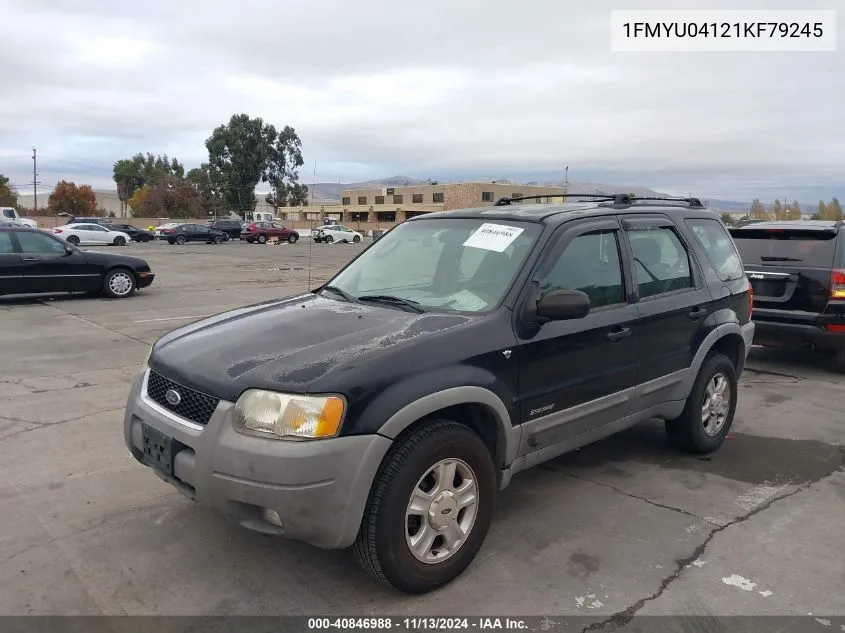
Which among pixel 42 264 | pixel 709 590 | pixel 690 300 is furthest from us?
pixel 42 264

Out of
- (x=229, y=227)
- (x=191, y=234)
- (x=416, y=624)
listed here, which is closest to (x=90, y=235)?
(x=191, y=234)

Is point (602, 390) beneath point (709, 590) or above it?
above

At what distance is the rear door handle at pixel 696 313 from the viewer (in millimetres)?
4602

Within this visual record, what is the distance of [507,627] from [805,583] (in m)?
1.54

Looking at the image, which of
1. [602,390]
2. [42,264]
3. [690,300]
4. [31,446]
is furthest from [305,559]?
[42,264]

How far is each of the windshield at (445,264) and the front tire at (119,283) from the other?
35.1 feet

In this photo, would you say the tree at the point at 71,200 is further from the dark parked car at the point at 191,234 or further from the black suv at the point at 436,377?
the black suv at the point at 436,377

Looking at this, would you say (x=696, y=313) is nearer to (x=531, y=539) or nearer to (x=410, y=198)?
(x=531, y=539)

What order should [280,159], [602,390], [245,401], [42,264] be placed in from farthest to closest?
1. [280,159]
2. [42,264]
3. [602,390]
4. [245,401]

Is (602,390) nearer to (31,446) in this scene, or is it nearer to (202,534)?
(202,534)

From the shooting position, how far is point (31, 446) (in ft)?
16.1

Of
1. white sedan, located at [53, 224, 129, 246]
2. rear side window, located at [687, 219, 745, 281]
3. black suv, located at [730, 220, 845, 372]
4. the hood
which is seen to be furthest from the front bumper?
white sedan, located at [53, 224, 129, 246]

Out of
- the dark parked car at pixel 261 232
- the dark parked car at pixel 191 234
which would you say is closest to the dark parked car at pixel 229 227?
the dark parked car at pixel 261 232

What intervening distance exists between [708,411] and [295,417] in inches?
135
